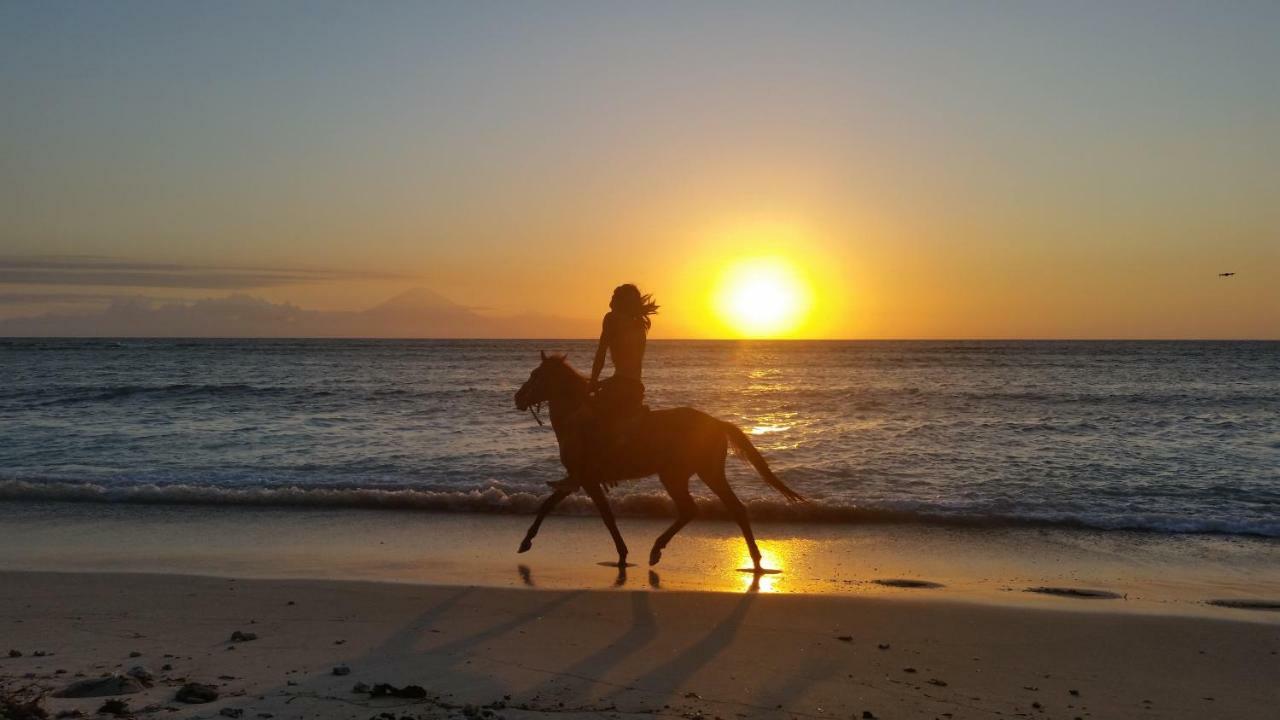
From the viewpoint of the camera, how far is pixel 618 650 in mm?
6254

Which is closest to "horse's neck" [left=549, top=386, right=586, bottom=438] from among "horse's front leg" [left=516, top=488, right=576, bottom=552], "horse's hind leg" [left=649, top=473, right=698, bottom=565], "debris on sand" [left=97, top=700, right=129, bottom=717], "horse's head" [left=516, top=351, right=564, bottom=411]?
"horse's head" [left=516, top=351, right=564, bottom=411]

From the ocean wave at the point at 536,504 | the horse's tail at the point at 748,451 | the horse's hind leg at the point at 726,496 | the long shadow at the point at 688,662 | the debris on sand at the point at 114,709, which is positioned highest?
the horse's tail at the point at 748,451

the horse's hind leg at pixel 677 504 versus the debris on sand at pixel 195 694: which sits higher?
the horse's hind leg at pixel 677 504

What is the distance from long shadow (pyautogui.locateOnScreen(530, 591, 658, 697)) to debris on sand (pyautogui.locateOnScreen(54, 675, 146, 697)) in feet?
7.24

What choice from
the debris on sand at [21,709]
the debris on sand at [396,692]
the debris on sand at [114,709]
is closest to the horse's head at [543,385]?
the debris on sand at [396,692]

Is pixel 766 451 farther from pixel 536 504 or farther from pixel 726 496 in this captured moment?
pixel 726 496

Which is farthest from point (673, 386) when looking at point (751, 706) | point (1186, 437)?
point (751, 706)

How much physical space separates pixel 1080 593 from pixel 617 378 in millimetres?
4560

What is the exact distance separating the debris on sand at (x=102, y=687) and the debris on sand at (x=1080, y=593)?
7017mm

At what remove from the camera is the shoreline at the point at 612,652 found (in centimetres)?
516

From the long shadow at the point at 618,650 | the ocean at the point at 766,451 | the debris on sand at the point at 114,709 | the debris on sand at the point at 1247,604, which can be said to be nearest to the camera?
the debris on sand at the point at 114,709

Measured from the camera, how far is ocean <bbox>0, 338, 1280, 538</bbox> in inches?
494

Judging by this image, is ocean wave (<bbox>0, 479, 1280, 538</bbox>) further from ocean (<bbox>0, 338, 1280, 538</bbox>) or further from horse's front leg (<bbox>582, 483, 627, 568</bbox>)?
horse's front leg (<bbox>582, 483, 627, 568</bbox>)

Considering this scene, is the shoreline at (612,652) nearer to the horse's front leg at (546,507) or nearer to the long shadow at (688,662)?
the long shadow at (688,662)
